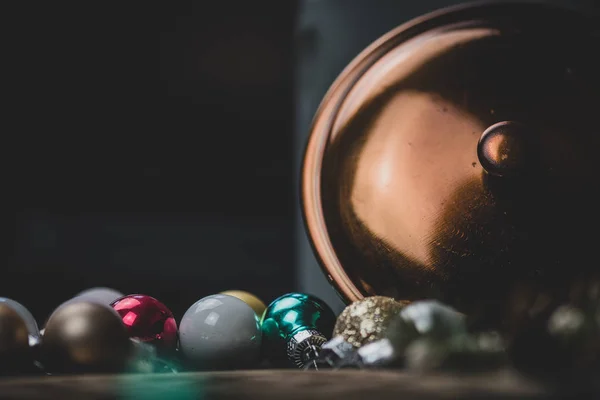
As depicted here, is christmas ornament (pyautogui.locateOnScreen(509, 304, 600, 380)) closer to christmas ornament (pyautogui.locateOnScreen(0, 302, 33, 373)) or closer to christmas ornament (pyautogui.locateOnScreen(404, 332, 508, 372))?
christmas ornament (pyautogui.locateOnScreen(404, 332, 508, 372))

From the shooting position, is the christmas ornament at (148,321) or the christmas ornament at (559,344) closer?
the christmas ornament at (559,344)

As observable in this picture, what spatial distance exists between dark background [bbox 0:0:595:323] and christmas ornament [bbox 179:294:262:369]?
32.6 inches

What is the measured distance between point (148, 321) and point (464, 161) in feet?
1.11

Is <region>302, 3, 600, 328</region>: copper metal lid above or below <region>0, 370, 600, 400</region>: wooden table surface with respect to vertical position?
above

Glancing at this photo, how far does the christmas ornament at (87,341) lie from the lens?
0.48m

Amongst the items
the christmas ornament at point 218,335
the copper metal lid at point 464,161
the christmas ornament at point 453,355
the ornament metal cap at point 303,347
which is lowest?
the ornament metal cap at point 303,347

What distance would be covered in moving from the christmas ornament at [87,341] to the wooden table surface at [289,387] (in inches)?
0.6

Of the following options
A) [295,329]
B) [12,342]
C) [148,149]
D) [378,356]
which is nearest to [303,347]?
[295,329]

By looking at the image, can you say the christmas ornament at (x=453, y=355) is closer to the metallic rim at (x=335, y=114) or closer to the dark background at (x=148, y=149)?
the metallic rim at (x=335, y=114)

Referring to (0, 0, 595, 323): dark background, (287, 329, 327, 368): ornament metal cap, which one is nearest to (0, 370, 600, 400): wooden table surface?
(287, 329, 327, 368): ornament metal cap

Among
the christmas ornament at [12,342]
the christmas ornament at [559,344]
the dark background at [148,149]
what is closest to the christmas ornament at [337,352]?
the christmas ornament at [559,344]

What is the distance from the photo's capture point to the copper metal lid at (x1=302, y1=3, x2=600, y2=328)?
66 centimetres

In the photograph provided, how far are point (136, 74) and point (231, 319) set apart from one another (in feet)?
4.78

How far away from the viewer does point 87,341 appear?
482mm
